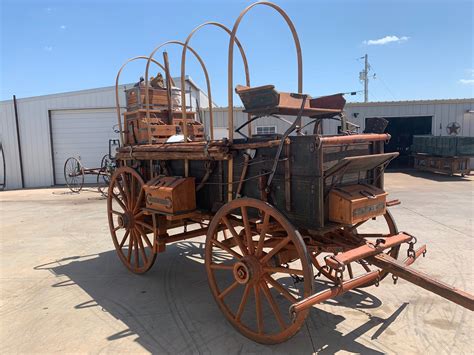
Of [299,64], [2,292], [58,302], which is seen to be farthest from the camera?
[2,292]

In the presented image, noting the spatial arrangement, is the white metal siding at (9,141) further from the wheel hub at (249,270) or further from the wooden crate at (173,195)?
the wheel hub at (249,270)

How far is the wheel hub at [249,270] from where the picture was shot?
9.75 feet

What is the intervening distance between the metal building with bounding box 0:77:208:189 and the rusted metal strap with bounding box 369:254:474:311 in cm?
1341

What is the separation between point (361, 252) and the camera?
275 centimetres

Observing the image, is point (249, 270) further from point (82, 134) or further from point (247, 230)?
point (82, 134)

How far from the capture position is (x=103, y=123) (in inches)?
607

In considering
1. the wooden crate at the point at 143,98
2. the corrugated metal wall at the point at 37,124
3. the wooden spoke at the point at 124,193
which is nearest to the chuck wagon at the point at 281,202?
the wooden spoke at the point at 124,193

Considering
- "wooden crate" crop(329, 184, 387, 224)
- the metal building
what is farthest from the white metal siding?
"wooden crate" crop(329, 184, 387, 224)

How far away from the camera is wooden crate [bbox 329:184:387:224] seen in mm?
2811

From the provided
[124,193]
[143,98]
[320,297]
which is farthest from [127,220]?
[320,297]

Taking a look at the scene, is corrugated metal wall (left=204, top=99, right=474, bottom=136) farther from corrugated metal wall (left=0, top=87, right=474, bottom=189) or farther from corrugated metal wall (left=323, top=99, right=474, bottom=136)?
corrugated metal wall (left=0, top=87, right=474, bottom=189)

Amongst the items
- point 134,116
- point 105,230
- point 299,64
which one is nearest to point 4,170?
point 105,230

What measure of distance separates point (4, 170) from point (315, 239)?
16.2 m

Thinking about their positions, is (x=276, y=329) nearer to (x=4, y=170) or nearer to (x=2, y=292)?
(x=2, y=292)
